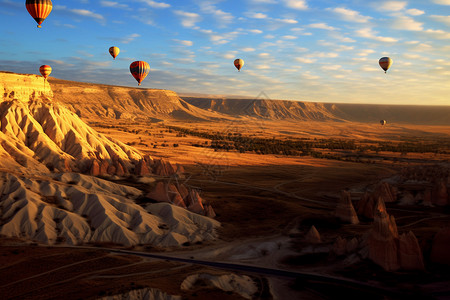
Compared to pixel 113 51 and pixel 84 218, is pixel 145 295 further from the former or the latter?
pixel 113 51

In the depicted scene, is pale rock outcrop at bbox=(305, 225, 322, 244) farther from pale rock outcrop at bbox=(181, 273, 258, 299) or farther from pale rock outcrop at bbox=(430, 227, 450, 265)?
pale rock outcrop at bbox=(181, 273, 258, 299)

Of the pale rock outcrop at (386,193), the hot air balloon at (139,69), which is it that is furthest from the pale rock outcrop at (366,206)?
the hot air balloon at (139,69)

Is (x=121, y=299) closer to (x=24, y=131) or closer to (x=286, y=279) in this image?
(x=286, y=279)

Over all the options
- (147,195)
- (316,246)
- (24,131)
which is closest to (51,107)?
(24,131)

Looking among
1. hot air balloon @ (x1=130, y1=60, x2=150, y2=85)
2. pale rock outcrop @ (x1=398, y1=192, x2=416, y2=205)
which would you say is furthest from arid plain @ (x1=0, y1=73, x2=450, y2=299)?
hot air balloon @ (x1=130, y1=60, x2=150, y2=85)

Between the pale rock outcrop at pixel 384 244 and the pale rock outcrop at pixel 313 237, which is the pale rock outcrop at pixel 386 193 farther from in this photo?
the pale rock outcrop at pixel 384 244
